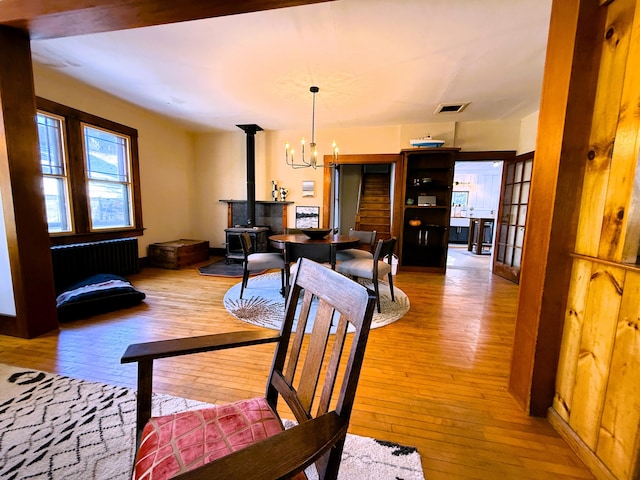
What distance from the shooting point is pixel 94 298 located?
2604 millimetres

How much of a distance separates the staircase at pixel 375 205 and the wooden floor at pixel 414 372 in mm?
2912

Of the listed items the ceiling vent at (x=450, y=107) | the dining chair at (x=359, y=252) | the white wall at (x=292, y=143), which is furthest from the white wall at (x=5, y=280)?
the ceiling vent at (x=450, y=107)

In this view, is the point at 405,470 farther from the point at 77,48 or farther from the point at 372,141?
the point at 372,141

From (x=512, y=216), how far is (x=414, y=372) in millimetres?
3766

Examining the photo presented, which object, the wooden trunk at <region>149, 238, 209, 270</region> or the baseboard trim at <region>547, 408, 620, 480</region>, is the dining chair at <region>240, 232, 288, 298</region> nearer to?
the wooden trunk at <region>149, 238, 209, 270</region>

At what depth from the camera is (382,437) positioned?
127 cm

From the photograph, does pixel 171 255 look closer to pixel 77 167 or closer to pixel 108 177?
pixel 108 177

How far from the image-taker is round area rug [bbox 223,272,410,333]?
252 centimetres

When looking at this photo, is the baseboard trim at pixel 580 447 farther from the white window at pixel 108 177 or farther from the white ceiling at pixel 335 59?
the white window at pixel 108 177

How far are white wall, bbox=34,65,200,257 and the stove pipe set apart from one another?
1353mm

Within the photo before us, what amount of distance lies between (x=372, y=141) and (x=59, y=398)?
489cm

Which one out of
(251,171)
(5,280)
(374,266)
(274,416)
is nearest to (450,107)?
(374,266)

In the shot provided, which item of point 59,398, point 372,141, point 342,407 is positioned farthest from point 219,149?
point 342,407

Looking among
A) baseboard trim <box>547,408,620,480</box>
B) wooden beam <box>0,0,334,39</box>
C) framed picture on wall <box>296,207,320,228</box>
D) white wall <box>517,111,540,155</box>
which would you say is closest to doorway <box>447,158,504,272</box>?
white wall <box>517,111,540,155</box>
